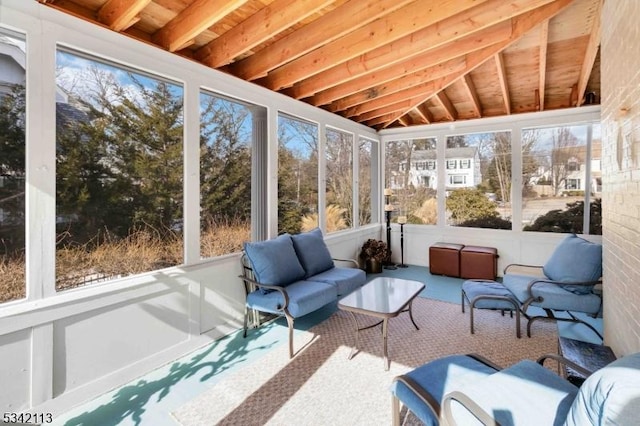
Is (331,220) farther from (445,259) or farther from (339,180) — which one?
(445,259)

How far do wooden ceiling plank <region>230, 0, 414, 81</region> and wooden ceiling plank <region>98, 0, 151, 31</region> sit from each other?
3.87 feet

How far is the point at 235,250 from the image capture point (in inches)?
138

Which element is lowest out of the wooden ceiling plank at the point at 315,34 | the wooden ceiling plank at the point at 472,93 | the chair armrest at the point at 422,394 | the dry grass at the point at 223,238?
the chair armrest at the point at 422,394

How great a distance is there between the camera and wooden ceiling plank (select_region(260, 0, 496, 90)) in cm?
242

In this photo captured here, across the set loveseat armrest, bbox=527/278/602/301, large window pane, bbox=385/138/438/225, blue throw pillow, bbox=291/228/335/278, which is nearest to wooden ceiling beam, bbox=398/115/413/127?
large window pane, bbox=385/138/438/225

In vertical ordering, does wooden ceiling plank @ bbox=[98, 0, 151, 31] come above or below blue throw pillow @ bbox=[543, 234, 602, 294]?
above

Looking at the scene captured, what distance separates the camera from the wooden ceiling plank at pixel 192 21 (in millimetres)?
2211

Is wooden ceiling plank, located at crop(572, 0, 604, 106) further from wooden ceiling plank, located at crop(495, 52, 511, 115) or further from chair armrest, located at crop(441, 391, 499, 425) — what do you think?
chair armrest, located at crop(441, 391, 499, 425)

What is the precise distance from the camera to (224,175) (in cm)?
339

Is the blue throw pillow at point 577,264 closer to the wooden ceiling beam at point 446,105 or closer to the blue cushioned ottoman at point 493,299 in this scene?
the blue cushioned ottoman at point 493,299

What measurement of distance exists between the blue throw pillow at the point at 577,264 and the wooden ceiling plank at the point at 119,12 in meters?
4.30

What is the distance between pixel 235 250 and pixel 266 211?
63cm

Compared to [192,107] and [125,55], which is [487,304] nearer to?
[192,107]

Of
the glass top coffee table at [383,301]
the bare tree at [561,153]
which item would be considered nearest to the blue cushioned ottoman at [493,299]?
the glass top coffee table at [383,301]
